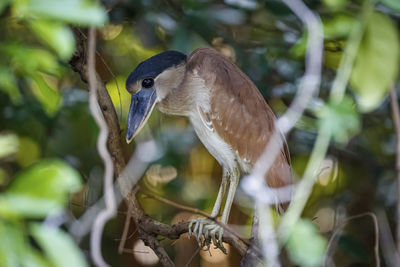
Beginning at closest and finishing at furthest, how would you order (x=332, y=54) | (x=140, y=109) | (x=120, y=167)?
1. (x=120, y=167)
2. (x=140, y=109)
3. (x=332, y=54)

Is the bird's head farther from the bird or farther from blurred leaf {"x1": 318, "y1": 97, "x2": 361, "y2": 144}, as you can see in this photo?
blurred leaf {"x1": 318, "y1": 97, "x2": 361, "y2": 144}

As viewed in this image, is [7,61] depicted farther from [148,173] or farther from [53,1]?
[148,173]

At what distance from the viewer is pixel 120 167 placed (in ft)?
5.80

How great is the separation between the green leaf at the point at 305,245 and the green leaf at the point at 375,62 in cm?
23

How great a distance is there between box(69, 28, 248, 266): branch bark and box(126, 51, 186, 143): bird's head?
88 mm

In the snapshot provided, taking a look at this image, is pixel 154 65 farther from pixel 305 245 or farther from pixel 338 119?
pixel 305 245

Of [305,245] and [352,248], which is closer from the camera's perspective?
[305,245]

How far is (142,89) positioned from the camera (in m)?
1.93

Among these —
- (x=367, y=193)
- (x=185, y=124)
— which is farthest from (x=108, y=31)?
(x=367, y=193)

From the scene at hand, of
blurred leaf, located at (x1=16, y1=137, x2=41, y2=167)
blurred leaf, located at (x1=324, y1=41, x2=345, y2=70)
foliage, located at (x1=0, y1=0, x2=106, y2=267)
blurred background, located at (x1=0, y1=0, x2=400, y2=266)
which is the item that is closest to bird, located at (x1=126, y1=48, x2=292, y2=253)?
→ blurred background, located at (x1=0, y1=0, x2=400, y2=266)

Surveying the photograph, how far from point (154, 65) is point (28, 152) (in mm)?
954

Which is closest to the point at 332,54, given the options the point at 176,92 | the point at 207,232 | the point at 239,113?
the point at 239,113

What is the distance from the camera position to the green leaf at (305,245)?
2.61 ft

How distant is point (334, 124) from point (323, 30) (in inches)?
8.4
